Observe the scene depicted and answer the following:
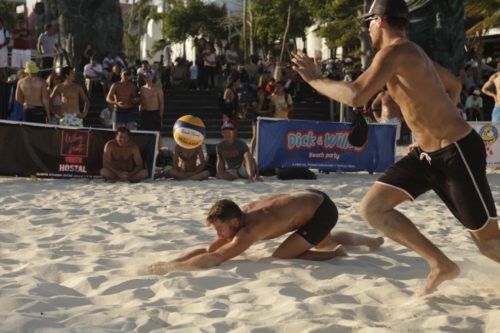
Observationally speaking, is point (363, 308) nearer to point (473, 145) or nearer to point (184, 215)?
point (473, 145)

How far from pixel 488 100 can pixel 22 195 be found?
15.2 metres

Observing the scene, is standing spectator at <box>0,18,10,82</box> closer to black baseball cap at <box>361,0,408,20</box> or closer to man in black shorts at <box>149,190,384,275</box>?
man in black shorts at <box>149,190,384,275</box>

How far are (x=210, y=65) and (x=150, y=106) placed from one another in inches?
352

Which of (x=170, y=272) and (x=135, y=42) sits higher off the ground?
(x=135, y=42)

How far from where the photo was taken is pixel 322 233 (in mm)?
4922

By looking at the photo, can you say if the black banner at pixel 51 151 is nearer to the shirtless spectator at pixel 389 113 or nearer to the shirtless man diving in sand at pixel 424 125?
the shirtless spectator at pixel 389 113

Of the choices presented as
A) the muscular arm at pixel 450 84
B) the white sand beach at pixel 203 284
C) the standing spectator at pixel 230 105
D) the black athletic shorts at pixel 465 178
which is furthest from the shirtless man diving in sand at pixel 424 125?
the standing spectator at pixel 230 105

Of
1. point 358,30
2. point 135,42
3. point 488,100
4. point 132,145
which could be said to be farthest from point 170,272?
point 135,42

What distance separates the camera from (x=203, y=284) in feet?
14.0

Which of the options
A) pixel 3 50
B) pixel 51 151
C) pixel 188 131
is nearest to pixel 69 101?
pixel 51 151

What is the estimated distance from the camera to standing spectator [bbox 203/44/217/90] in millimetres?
20328

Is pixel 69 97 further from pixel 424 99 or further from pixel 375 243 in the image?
pixel 424 99

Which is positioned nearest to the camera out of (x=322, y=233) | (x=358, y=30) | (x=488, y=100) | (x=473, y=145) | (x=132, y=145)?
(x=473, y=145)

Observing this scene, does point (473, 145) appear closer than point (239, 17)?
Yes
